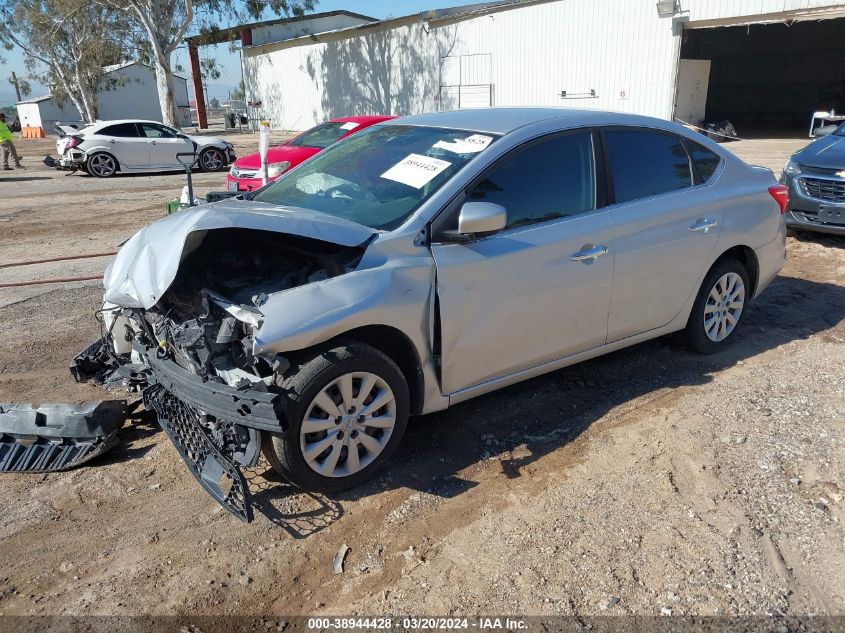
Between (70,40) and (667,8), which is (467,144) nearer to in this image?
A: (667,8)

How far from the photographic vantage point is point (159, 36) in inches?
1121

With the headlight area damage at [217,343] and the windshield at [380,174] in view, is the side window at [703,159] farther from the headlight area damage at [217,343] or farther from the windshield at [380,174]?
the headlight area damage at [217,343]

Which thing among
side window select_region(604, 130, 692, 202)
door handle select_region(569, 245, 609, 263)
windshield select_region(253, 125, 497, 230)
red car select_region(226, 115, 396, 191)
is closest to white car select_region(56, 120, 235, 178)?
red car select_region(226, 115, 396, 191)

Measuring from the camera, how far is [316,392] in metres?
3.10

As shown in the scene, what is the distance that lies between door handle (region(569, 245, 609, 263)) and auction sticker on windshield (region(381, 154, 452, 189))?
0.92 meters

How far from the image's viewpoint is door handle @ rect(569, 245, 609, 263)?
3.90m

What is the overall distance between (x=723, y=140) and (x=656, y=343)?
2002 cm

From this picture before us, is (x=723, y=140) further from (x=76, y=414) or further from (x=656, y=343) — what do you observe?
(x=76, y=414)

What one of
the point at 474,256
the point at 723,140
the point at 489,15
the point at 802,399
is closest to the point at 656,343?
the point at 802,399

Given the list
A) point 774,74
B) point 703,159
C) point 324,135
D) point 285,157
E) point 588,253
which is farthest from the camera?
point 774,74

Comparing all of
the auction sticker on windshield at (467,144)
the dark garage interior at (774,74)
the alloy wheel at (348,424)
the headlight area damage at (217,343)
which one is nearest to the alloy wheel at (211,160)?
the headlight area damage at (217,343)

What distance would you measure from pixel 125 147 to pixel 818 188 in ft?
54.8

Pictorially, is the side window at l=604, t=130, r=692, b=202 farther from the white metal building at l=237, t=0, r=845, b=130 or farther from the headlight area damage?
the white metal building at l=237, t=0, r=845, b=130

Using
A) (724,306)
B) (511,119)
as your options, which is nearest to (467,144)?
(511,119)
